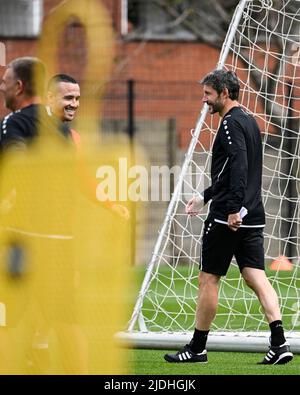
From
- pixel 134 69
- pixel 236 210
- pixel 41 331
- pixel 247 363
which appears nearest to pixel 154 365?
pixel 247 363

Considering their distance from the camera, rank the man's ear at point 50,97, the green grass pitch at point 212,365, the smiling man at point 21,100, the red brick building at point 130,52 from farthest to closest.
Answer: the red brick building at point 130,52 < the green grass pitch at point 212,365 < the man's ear at point 50,97 < the smiling man at point 21,100

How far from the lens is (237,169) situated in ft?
23.4

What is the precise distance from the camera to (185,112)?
17.8 m

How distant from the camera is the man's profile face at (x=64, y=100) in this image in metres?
6.90

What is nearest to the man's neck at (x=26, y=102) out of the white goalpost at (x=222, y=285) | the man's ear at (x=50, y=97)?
the man's ear at (x=50, y=97)

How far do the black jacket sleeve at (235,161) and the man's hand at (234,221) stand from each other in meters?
0.02

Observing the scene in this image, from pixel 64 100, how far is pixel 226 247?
1337mm

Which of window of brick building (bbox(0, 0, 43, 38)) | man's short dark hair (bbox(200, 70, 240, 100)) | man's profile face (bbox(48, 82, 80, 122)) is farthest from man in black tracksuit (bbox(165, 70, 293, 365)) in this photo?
window of brick building (bbox(0, 0, 43, 38))

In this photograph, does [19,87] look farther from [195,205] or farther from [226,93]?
[195,205]

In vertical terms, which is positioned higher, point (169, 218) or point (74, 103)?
point (74, 103)

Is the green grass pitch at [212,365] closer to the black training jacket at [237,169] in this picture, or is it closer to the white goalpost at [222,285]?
the white goalpost at [222,285]
